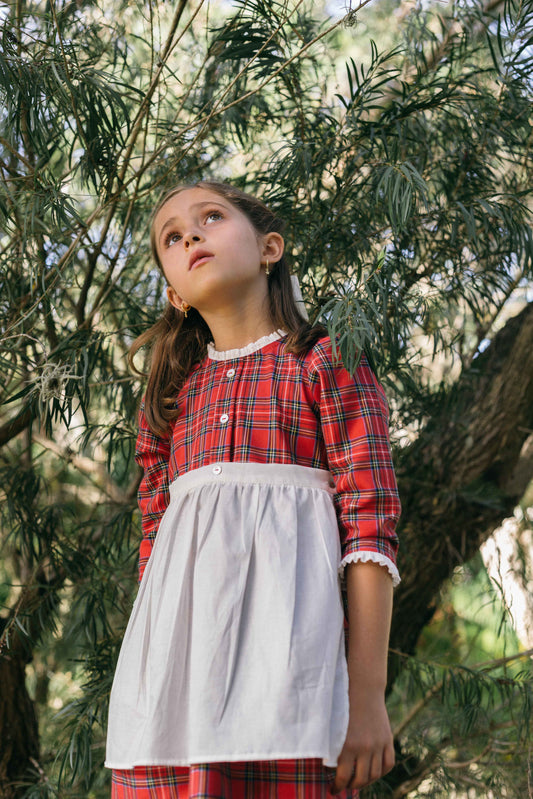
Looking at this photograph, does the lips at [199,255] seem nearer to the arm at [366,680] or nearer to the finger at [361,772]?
the arm at [366,680]

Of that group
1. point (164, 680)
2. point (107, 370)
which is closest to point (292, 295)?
point (164, 680)

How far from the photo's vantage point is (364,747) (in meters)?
1.16

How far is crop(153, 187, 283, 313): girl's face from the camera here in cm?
143

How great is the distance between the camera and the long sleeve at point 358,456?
1.24 m

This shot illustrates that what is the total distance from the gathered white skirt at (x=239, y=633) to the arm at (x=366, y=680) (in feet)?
0.08

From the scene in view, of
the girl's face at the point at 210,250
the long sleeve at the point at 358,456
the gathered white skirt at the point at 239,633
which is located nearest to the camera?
the gathered white skirt at the point at 239,633

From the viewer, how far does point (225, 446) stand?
136 cm

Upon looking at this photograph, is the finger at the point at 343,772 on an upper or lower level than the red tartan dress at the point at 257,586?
lower

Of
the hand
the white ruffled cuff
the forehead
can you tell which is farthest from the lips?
the hand

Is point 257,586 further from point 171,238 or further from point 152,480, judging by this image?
point 171,238

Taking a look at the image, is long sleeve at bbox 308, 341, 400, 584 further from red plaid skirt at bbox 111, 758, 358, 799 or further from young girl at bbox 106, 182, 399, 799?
red plaid skirt at bbox 111, 758, 358, 799

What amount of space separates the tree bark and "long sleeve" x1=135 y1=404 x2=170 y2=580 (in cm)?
93

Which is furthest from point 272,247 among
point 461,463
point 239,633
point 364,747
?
point 461,463

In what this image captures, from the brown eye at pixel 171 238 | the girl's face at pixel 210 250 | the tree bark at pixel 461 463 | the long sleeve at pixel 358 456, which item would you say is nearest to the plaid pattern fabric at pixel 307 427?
the long sleeve at pixel 358 456
